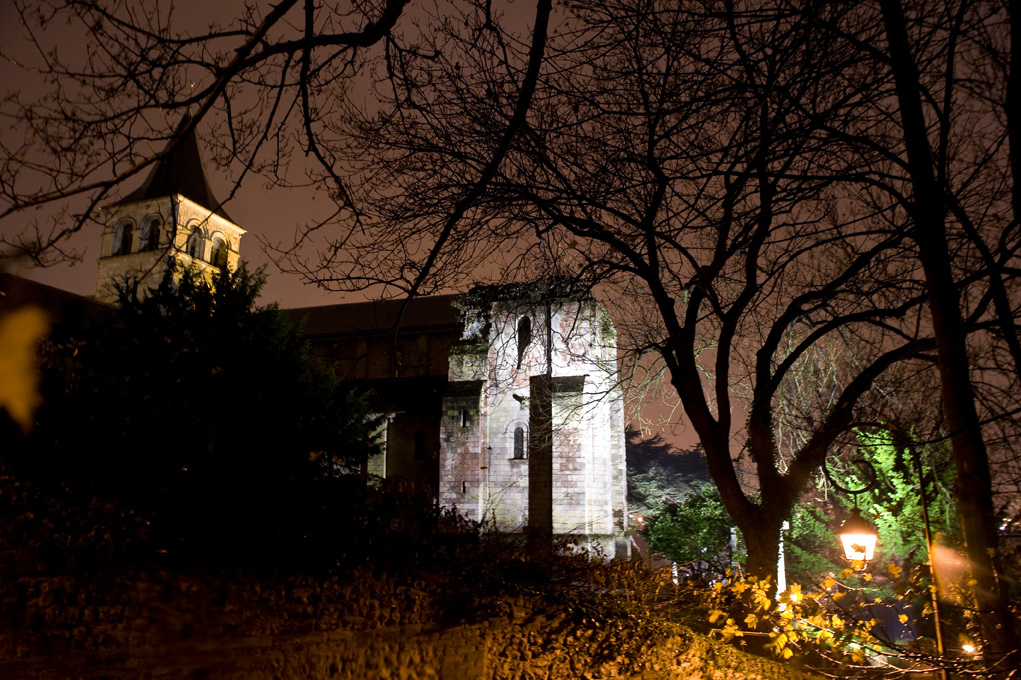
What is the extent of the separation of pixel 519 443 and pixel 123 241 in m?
34.0

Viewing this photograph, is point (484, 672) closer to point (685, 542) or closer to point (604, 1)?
point (604, 1)

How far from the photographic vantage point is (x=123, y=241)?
4603 centimetres

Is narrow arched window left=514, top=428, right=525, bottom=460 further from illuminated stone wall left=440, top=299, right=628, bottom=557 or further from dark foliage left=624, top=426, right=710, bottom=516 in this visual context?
dark foliage left=624, top=426, right=710, bottom=516

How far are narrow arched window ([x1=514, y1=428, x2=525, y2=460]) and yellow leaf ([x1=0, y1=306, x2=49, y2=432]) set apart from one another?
850 inches

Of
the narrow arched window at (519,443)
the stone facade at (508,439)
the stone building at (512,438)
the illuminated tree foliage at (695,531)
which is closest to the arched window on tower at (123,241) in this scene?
the stone building at (512,438)

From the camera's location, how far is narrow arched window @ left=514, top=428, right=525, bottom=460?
29.3 metres

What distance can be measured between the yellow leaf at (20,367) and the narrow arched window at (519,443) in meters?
21.6

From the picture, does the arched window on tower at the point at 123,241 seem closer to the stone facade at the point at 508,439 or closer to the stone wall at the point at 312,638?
the stone facade at the point at 508,439

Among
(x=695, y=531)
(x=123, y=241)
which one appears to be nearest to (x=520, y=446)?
(x=695, y=531)

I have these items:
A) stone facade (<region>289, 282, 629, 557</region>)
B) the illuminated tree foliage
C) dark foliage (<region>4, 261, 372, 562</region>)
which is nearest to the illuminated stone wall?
stone facade (<region>289, 282, 629, 557</region>)

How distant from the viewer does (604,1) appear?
17.9 feet

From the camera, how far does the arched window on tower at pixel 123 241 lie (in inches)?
1778

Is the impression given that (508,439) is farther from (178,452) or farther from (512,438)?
(178,452)

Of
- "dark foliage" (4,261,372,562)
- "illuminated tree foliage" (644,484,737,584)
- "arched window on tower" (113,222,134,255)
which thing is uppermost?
"arched window on tower" (113,222,134,255)
